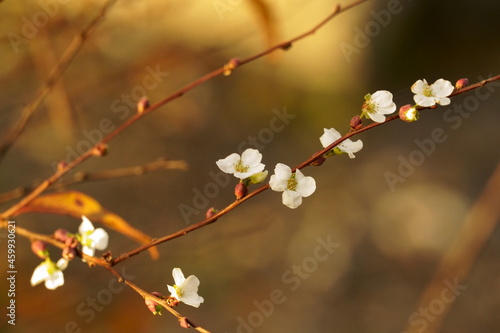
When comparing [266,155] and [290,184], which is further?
[266,155]

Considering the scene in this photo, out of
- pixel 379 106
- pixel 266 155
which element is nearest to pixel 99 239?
pixel 379 106

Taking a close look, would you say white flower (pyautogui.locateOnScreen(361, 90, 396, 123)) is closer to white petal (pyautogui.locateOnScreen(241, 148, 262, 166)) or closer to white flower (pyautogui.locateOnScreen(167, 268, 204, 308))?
white petal (pyautogui.locateOnScreen(241, 148, 262, 166))

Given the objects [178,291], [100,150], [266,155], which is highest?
[266,155]

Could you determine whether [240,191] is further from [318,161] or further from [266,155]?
[266,155]

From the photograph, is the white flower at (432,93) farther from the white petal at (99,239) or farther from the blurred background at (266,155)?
the blurred background at (266,155)

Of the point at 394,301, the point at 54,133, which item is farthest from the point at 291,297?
the point at 54,133

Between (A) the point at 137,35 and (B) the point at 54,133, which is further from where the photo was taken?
(A) the point at 137,35

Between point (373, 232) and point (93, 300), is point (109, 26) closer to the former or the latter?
point (93, 300)
